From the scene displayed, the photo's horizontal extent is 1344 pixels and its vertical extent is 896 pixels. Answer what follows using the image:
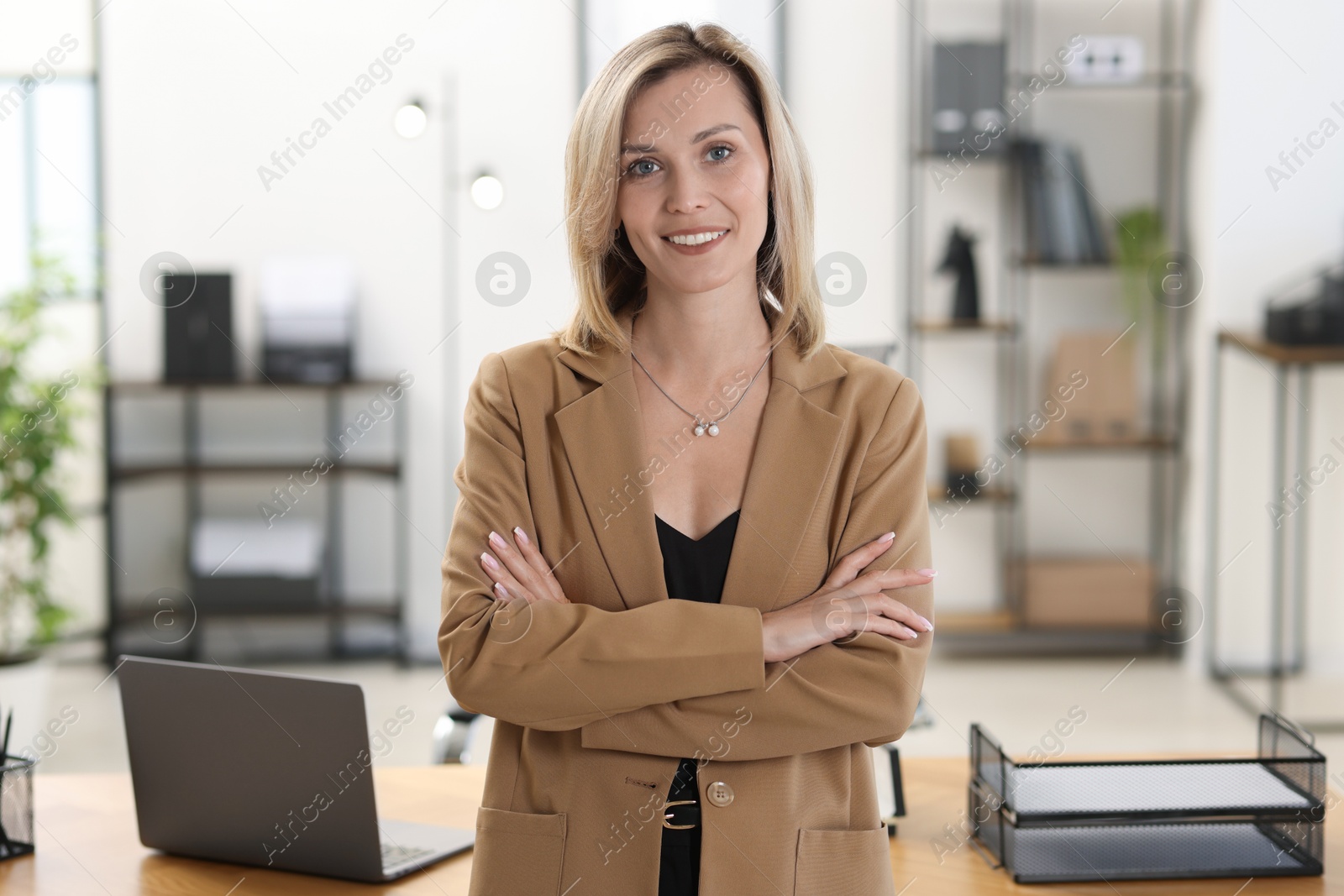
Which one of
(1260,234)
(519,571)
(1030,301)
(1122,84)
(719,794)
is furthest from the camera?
(1030,301)

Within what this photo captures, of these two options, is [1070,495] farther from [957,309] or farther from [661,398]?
[661,398]

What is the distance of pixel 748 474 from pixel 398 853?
2.23ft

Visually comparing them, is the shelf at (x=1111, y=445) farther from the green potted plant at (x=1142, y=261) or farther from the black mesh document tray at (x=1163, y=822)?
the black mesh document tray at (x=1163, y=822)

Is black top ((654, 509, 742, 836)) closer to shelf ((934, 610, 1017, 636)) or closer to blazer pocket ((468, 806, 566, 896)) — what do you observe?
blazer pocket ((468, 806, 566, 896))

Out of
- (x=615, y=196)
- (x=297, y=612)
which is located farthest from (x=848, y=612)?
(x=297, y=612)

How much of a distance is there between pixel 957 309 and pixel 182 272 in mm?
3049

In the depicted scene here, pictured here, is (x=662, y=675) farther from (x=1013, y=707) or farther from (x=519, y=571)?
(x=1013, y=707)

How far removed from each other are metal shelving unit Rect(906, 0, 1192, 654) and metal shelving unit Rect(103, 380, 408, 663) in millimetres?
2183

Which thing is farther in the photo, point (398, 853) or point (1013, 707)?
point (1013, 707)

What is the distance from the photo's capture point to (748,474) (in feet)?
5.23

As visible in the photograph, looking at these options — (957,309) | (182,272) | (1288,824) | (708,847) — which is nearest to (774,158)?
(708,847)

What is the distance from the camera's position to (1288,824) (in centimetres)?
164

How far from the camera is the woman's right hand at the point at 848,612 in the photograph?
4.95 ft

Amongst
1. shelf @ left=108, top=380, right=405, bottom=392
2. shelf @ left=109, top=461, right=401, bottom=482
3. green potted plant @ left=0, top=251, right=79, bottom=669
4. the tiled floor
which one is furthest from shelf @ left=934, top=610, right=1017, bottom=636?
green potted plant @ left=0, top=251, right=79, bottom=669
